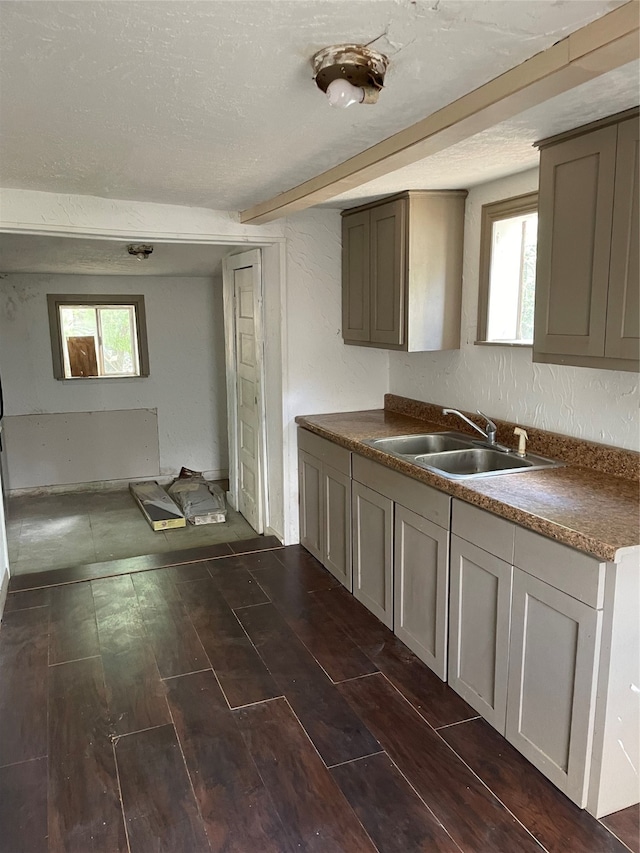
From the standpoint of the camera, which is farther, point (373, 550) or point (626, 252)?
point (373, 550)

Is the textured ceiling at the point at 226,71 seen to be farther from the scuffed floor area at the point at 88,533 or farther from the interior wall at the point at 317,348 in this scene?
the scuffed floor area at the point at 88,533

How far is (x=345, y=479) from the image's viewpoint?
3225 mm

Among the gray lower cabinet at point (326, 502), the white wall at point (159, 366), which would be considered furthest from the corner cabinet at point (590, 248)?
the white wall at point (159, 366)

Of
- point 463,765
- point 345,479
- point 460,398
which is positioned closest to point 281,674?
point 463,765

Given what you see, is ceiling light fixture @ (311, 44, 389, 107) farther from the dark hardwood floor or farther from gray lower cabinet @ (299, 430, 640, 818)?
the dark hardwood floor

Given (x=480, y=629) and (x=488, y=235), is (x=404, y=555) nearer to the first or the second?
(x=480, y=629)

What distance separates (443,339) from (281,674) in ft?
6.21

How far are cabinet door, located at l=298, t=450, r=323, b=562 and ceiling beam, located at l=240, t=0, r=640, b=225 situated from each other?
5.63 ft

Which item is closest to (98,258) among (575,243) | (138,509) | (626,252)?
(138,509)

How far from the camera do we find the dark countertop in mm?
1705

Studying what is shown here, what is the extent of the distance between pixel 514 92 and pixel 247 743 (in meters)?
2.25

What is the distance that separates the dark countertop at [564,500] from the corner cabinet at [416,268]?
0.79 metres

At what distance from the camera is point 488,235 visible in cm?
300

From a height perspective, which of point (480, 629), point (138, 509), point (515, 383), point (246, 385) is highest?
point (515, 383)
